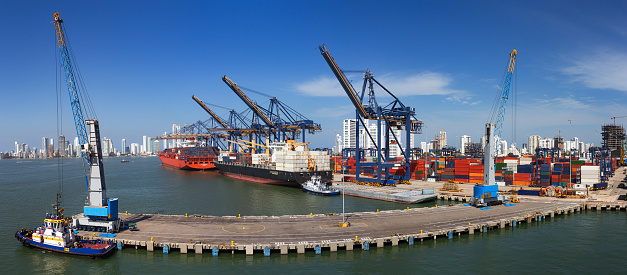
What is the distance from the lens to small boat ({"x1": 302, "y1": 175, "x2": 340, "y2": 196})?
66062 millimetres

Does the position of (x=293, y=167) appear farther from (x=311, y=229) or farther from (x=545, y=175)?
(x=545, y=175)

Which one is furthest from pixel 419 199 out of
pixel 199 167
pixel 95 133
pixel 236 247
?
pixel 199 167

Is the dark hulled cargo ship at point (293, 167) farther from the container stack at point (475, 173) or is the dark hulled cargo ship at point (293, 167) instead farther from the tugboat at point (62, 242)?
the tugboat at point (62, 242)

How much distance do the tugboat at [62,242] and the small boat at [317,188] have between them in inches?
1606

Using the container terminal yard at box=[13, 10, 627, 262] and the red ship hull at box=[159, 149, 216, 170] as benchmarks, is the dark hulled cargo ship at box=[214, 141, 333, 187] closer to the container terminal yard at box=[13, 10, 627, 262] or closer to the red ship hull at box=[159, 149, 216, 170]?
the container terminal yard at box=[13, 10, 627, 262]

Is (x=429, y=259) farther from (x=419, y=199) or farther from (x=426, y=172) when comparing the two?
(x=426, y=172)

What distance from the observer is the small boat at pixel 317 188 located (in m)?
66.1

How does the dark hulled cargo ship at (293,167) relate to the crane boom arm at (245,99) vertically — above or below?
below

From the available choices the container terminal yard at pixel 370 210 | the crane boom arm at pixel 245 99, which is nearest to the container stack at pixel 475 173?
the container terminal yard at pixel 370 210

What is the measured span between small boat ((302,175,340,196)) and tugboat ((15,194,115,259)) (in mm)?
40793

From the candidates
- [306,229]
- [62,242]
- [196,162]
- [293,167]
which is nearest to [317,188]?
[293,167]

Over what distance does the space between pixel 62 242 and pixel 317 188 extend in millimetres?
44397

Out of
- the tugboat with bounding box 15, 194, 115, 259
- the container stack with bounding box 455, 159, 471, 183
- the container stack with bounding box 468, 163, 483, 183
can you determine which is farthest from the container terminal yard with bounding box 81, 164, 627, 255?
the container stack with bounding box 455, 159, 471, 183

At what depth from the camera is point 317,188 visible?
68812 mm
